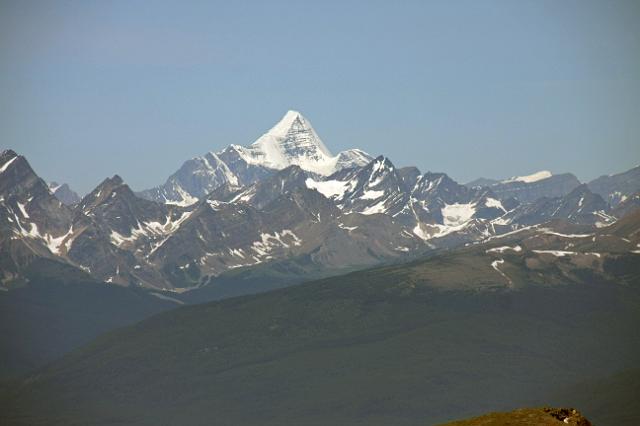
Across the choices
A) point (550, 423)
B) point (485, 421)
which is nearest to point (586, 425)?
point (550, 423)

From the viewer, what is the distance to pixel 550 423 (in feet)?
442

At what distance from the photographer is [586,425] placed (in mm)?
134125

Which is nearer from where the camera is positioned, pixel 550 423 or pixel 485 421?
pixel 550 423

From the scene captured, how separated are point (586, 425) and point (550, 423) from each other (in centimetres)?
358

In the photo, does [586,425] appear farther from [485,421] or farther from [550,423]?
[485,421]

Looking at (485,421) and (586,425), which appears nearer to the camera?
(586,425)

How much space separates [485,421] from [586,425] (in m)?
13.1

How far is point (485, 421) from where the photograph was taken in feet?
471

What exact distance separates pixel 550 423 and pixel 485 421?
1040 cm
